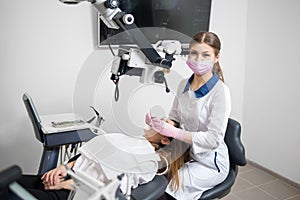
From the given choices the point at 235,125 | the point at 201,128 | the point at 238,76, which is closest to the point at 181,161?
the point at 201,128

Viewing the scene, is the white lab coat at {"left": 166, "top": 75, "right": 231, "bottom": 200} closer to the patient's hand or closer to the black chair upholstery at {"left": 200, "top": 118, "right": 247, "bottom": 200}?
the black chair upholstery at {"left": 200, "top": 118, "right": 247, "bottom": 200}

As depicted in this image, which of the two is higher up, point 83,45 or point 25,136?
point 83,45

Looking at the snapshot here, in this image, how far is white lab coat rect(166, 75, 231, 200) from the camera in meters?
1.29

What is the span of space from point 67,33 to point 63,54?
5.1 inches

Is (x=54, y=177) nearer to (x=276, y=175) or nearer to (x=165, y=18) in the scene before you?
(x=165, y=18)

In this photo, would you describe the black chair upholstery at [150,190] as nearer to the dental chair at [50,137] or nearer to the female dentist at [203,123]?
the female dentist at [203,123]

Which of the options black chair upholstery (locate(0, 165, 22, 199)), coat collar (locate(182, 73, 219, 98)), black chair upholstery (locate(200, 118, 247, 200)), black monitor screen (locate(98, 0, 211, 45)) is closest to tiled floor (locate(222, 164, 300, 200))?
black chair upholstery (locate(200, 118, 247, 200))

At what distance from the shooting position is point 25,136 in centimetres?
189

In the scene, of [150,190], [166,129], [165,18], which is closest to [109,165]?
[150,190]

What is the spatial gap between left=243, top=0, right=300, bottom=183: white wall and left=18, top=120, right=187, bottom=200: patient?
1.30m

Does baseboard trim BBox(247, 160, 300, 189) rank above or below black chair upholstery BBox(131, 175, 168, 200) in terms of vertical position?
below

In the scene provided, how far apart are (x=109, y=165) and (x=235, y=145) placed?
0.64 metres

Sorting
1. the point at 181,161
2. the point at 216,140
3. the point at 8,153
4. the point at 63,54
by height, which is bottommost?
the point at 8,153

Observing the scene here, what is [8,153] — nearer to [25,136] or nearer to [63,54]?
[25,136]
